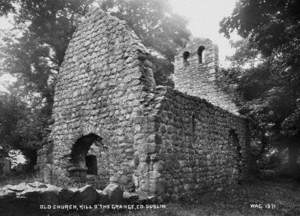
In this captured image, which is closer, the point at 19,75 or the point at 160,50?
the point at 19,75

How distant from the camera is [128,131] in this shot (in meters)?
8.20

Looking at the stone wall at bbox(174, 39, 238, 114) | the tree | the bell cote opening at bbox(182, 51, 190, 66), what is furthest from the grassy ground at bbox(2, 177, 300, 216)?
the bell cote opening at bbox(182, 51, 190, 66)

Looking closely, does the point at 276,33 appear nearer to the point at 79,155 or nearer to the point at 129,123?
the point at 129,123

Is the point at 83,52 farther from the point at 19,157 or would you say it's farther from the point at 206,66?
the point at 19,157

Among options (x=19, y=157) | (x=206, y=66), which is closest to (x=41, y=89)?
(x=19, y=157)

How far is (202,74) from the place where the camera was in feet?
52.5

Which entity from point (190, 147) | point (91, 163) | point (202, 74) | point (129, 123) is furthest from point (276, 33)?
point (91, 163)

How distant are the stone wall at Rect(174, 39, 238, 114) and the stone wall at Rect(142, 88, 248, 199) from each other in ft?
8.50

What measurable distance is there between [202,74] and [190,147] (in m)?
7.58

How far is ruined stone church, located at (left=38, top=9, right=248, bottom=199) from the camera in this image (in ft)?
25.7

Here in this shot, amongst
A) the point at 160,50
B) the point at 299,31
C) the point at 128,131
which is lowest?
the point at 128,131

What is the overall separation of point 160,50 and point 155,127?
17695 millimetres

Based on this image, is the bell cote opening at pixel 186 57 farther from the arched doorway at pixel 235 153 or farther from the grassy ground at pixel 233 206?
the grassy ground at pixel 233 206

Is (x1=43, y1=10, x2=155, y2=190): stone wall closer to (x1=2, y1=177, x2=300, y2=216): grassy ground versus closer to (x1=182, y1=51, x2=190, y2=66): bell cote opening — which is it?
(x1=2, y1=177, x2=300, y2=216): grassy ground
